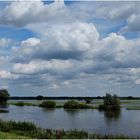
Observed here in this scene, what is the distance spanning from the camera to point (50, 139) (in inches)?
887

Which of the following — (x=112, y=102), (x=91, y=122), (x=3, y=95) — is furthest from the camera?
(x=3, y=95)

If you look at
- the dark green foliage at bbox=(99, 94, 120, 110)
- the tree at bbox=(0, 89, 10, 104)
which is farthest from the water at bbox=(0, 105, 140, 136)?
the tree at bbox=(0, 89, 10, 104)

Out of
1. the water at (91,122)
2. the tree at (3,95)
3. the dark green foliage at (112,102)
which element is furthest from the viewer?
the tree at (3,95)

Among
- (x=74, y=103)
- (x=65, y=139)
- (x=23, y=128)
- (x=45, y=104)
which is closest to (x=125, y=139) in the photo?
(x=65, y=139)

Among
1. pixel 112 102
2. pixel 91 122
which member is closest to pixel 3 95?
pixel 112 102

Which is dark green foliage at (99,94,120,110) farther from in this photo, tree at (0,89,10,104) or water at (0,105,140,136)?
tree at (0,89,10,104)

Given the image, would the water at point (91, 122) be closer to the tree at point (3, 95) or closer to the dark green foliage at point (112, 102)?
the dark green foliage at point (112, 102)

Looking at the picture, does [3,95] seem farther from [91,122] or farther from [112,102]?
[91,122]

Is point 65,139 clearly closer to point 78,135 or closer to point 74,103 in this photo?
point 78,135

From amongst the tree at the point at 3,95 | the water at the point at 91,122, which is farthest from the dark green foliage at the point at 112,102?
the tree at the point at 3,95

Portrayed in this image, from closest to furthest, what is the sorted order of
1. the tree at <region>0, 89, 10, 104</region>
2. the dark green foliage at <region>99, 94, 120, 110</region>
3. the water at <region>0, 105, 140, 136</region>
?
the water at <region>0, 105, 140, 136</region> < the dark green foliage at <region>99, 94, 120, 110</region> < the tree at <region>0, 89, 10, 104</region>

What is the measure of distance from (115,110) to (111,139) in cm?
4882

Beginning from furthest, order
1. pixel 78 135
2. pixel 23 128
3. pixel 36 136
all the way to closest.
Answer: pixel 23 128
pixel 78 135
pixel 36 136

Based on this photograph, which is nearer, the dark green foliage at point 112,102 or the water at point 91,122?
the water at point 91,122
